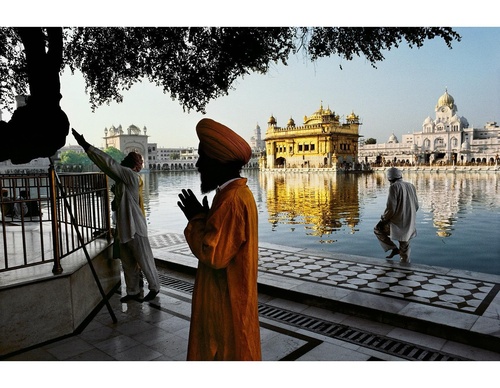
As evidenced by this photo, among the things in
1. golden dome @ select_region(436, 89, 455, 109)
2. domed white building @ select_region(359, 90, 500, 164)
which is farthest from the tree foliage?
golden dome @ select_region(436, 89, 455, 109)

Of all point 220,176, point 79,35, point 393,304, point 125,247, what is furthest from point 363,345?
point 79,35

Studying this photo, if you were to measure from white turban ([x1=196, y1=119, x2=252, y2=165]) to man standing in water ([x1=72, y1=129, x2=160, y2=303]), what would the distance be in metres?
1.94

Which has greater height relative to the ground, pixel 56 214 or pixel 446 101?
pixel 446 101

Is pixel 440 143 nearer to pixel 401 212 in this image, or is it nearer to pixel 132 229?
pixel 401 212

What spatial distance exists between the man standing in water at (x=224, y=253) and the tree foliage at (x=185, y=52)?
2471 millimetres

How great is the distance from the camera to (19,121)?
354 centimetres

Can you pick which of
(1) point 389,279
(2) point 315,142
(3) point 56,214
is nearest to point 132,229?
(3) point 56,214

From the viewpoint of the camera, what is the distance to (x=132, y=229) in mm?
3807

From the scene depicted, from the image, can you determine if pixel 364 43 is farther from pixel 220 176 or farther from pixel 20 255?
pixel 20 255

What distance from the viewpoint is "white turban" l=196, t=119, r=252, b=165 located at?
6.38ft

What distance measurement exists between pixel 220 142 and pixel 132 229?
7.20ft

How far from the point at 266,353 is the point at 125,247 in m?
1.87

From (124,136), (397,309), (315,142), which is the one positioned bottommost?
(397,309)

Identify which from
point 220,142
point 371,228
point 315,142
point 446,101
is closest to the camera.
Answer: point 220,142
